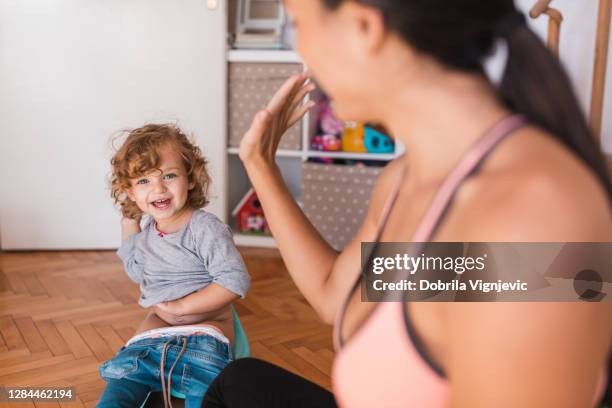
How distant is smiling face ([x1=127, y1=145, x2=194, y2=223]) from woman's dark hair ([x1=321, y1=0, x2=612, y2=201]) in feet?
3.91

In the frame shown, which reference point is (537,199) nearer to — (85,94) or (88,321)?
(88,321)

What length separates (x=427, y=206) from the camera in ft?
1.91

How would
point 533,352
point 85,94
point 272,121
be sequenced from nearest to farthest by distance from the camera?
point 533,352
point 272,121
point 85,94

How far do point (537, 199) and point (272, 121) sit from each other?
1.61ft

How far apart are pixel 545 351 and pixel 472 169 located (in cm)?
15

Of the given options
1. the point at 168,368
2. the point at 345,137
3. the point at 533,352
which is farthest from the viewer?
the point at 345,137

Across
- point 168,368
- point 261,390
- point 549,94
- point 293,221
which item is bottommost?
point 168,368

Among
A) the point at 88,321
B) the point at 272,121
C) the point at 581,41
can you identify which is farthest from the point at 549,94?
the point at 88,321

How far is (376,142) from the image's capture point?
297 cm

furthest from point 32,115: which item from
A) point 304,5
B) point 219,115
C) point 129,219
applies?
point 304,5

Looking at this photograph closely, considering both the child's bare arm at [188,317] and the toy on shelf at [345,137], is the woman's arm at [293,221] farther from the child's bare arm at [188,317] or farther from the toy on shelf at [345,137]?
the toy on shelf at [345,137]

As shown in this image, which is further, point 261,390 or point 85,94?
point 85,94

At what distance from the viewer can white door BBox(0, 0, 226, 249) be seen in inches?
113

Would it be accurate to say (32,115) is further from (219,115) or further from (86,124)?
(219,115)
